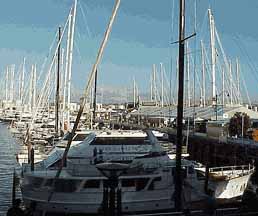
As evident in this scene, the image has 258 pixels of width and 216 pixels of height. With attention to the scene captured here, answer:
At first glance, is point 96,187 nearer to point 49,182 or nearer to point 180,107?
point 49,182

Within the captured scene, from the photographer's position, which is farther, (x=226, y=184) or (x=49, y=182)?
(x=226, y=184)

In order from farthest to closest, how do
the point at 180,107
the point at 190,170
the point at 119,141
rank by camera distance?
the point at 119,141, the point at 190,170, the point at 180,107

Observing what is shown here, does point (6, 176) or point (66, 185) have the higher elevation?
point (66, 185)

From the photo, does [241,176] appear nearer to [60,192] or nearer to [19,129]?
[60,192]

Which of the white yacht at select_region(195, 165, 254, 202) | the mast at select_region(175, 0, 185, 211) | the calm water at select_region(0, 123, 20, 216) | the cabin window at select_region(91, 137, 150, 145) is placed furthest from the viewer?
the calm water at select_region(0, 123, 20, 216)

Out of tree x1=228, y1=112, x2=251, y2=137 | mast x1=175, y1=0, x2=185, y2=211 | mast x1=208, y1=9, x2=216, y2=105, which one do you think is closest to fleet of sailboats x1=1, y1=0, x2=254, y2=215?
mast x1=175, y1=0, x2=185, y2=211

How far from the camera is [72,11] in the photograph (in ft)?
154

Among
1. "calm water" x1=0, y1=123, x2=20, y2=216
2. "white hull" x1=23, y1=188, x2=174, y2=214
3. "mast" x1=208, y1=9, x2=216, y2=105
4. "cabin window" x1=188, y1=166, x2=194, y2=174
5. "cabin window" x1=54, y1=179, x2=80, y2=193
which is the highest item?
"mast" x1=208, y1=9, x2=216, y2=105

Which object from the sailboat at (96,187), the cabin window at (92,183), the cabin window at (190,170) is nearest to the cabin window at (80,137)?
the sailboat at (96,187)

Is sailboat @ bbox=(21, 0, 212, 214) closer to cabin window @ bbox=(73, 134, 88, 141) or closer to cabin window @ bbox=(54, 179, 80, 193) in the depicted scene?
cabin window @ bbox=(54, 179, 80, 193)

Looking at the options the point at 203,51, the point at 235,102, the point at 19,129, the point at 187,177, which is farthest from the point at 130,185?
the point at 235,102

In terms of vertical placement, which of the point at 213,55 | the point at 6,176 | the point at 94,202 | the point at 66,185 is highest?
the point at 213,55

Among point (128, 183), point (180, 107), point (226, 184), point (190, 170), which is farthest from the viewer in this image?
point (226, 184)

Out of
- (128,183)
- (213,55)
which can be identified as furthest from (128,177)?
(213,55)
